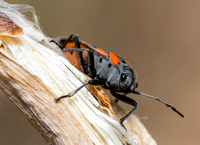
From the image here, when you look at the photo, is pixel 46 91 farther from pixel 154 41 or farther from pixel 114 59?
pixel 154 41

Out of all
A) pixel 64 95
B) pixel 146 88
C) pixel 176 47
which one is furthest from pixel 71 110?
pixel 176 47

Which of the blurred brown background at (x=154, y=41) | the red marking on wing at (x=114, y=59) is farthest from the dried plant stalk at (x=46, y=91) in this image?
the blurred brown background at (x=154, y=41)

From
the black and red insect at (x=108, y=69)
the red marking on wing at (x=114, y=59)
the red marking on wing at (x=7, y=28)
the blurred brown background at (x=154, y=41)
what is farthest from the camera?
the blurred brown background at (x=154, y=41)

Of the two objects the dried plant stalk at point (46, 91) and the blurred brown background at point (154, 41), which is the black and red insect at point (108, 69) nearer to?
the dried plant stalk at point (46, 91)

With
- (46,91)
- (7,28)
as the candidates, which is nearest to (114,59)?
(46,91)

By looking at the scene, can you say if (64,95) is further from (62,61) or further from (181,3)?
(181,3)

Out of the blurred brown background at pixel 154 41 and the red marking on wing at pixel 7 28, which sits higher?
the red marking on wing at pixel 7 28
